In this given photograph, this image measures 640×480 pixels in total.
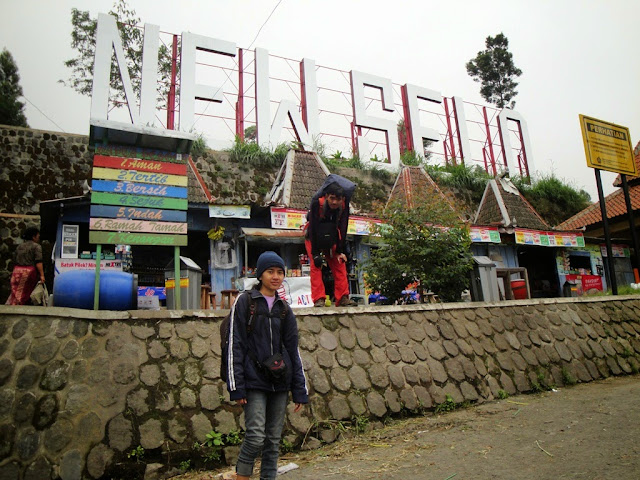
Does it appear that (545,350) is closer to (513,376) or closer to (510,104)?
(513,376)

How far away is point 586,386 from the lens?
6.43 metres

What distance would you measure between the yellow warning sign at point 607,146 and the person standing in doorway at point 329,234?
695 cm

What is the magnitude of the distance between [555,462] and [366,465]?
1.51 metres

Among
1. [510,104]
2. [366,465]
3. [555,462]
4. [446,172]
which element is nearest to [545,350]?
[555,462]

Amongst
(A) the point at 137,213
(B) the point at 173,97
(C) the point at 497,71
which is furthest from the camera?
(C) the point at 497,71

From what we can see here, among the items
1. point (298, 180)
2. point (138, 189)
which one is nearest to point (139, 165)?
point (138, 189)

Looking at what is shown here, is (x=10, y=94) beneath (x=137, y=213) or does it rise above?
above

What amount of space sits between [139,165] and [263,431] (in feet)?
13.6

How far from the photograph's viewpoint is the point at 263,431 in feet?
9.72

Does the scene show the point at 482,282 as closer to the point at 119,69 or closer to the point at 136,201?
the point at 136,201

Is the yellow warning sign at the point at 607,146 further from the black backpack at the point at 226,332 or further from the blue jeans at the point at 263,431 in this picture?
the blue jeans at the point at 263,431

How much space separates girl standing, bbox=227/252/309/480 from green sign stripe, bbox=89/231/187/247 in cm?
284

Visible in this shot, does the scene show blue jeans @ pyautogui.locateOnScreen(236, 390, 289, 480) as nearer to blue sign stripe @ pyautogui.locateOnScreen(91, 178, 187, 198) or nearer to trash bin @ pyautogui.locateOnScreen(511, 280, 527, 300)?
blue sign stripe @ pyautogui.locateOnScreen(91, 178, 187, 198)

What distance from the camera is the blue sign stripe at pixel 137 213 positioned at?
5418 mm
